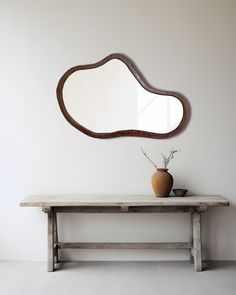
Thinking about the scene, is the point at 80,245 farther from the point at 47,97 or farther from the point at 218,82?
the point at 218,82

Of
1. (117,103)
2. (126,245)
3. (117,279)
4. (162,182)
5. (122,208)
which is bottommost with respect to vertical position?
(117,279)

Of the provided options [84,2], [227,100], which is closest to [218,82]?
[227,100]

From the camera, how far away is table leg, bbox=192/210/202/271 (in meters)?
2.95

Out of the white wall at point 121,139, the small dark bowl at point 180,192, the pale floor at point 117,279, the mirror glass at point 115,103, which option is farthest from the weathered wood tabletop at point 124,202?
the mirror glass at point 115,103

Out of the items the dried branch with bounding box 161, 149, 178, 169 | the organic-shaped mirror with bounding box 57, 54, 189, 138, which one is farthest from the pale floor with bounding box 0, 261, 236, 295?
the organic-shaped mirror with bounding box 57, 54, 189, 138

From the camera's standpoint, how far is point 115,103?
3289 mm

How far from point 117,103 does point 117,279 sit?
5.16 feet

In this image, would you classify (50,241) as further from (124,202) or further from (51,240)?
(124,202)

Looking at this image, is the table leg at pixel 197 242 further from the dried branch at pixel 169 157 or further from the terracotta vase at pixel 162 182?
the dried branch at pixel 169 157

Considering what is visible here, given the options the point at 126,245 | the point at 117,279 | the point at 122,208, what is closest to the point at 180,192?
the point at 122,208

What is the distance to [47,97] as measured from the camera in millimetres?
3303

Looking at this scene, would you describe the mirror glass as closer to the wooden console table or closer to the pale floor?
the wooden console table

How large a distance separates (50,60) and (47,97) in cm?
36

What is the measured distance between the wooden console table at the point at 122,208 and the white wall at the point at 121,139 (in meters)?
0.22
